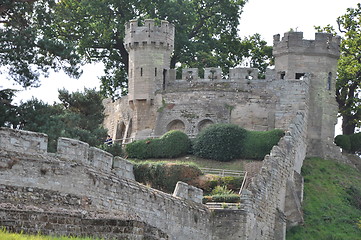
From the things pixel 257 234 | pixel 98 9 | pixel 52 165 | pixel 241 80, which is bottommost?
pixel 257 234

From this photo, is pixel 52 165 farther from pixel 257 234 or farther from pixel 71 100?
pixel 71 100

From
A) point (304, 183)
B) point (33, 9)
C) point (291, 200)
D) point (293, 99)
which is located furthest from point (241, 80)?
point (33, 9)

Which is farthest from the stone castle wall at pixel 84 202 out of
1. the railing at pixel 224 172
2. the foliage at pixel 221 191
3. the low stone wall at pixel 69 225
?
the railing at pixel 224 172

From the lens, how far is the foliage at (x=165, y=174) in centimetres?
4269

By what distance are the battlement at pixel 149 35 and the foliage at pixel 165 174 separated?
1002 centimetres

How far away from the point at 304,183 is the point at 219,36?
16201mm

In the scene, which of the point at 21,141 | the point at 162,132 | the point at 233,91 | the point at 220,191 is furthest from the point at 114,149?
the point at 21,141

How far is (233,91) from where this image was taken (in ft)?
168

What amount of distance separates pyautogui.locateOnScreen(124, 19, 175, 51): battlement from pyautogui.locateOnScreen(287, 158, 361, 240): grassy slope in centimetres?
974

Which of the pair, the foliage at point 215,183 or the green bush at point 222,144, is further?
the green bush at point 222,144

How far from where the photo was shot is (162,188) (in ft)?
139

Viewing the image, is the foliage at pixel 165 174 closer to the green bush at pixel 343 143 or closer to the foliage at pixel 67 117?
the foliage at pixel 67 117

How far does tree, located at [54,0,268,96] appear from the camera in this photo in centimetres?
5594

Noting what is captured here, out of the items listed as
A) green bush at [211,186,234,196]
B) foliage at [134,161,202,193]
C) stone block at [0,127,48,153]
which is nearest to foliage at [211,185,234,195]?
green bush at [211,186,234,196]
